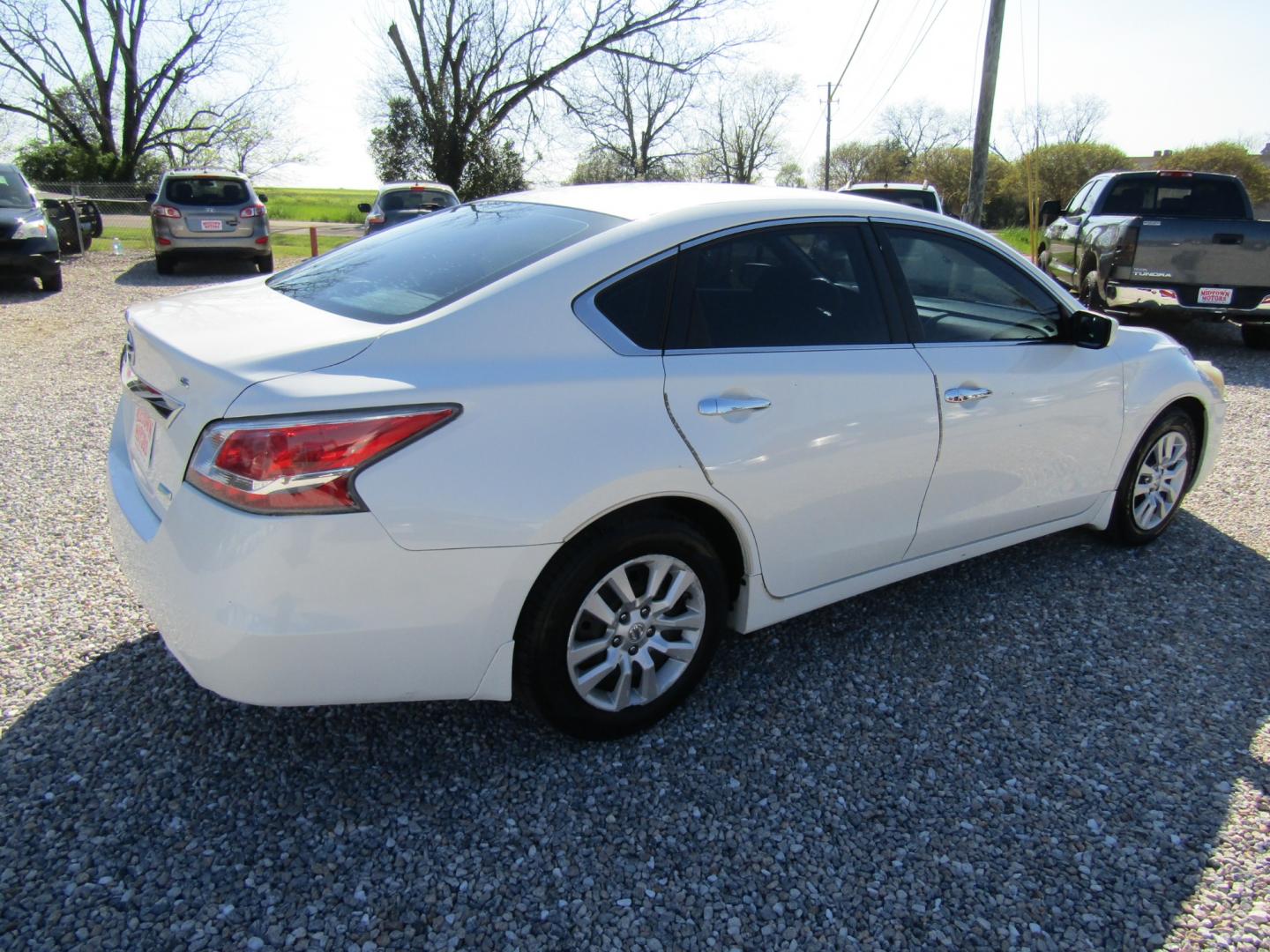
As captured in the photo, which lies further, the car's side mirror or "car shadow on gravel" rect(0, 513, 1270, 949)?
the car's side mirror

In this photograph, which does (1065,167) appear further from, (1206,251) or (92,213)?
(92,213)

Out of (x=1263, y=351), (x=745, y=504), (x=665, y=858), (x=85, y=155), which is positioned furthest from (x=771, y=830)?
(x=85, y=155)

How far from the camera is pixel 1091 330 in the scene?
11.8 feet

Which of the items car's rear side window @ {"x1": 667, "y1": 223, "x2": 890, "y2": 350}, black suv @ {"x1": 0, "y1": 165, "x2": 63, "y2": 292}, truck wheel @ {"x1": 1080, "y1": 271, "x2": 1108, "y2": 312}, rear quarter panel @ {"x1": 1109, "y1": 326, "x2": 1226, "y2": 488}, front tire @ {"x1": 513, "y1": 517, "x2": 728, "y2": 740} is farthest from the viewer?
black suv @ {"x1": 0, "y1": 165, "x2": 63, "y2": 292}

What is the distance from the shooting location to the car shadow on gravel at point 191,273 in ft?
46.6

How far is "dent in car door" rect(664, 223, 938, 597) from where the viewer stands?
269 centimetres

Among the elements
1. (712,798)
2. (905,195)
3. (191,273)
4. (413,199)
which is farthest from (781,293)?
(191,273)

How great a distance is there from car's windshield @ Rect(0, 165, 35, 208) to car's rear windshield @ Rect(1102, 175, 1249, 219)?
13.8 meters

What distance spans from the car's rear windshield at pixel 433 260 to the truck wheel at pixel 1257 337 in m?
9.94

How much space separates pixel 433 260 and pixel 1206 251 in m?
8.60

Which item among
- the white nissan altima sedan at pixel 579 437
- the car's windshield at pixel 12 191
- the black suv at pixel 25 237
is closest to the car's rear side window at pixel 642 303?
the white nissan altima sedan at pixel 579 437

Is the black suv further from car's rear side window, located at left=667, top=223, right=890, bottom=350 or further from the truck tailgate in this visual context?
the truck tailgate

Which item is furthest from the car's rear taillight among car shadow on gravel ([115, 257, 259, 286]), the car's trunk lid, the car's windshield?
the car's windshield

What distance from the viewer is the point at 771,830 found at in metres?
2.45
